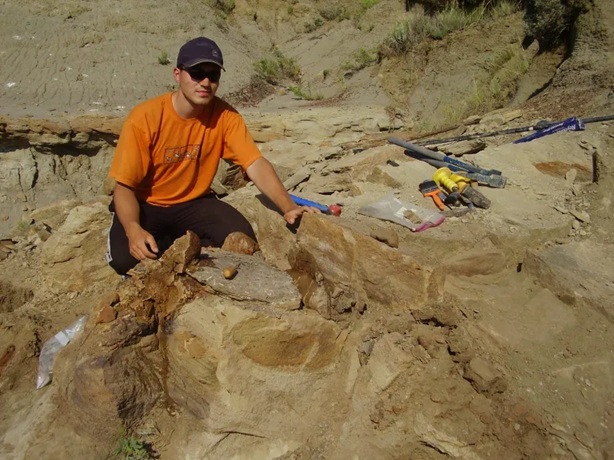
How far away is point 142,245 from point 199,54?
1.17 metres

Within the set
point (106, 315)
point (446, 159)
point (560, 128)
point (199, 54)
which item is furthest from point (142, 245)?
point (560, 128)

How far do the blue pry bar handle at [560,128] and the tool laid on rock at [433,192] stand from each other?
148 centimetres

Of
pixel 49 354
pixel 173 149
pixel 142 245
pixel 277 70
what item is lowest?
pixel 277 70

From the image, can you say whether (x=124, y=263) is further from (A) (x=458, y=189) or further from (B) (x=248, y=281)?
(A) (x=458, y=189)

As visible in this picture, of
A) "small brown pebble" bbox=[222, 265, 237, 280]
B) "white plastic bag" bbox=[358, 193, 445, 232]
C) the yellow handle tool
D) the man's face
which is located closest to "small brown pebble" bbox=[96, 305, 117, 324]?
"small brown pebble" bbox=[222, 265, 237, 280]

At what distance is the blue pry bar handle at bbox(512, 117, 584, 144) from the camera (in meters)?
4.06

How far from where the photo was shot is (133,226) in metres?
2.61

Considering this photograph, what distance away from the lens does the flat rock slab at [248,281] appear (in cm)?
237

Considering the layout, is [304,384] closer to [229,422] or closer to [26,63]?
[229,422]

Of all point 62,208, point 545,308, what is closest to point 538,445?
point 545,308

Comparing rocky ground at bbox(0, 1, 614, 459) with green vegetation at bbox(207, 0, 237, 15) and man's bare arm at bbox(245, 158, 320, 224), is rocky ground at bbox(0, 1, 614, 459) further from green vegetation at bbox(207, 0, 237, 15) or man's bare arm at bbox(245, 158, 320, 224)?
green vegetation at bbox(207, 0, 237, 15)

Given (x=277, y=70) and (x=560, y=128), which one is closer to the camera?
(x=560, y=128)

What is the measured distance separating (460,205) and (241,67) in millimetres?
10721

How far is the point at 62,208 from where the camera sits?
17.3ft
